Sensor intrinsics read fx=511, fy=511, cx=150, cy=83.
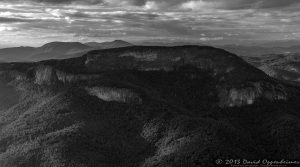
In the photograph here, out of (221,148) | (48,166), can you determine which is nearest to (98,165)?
(48,166)

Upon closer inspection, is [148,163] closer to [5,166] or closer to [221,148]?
[221,148]

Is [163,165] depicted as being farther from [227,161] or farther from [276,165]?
[276,165]

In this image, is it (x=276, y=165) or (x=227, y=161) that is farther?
(x=276, y=165)

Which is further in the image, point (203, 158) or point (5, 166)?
point (5, 166)

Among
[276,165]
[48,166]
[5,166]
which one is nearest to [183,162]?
[276,165]

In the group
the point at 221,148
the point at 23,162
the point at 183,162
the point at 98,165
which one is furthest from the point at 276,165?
the point at 23,162

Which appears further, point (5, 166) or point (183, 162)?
point (5, 166)

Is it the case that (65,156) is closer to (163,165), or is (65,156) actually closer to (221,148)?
(163,165)
